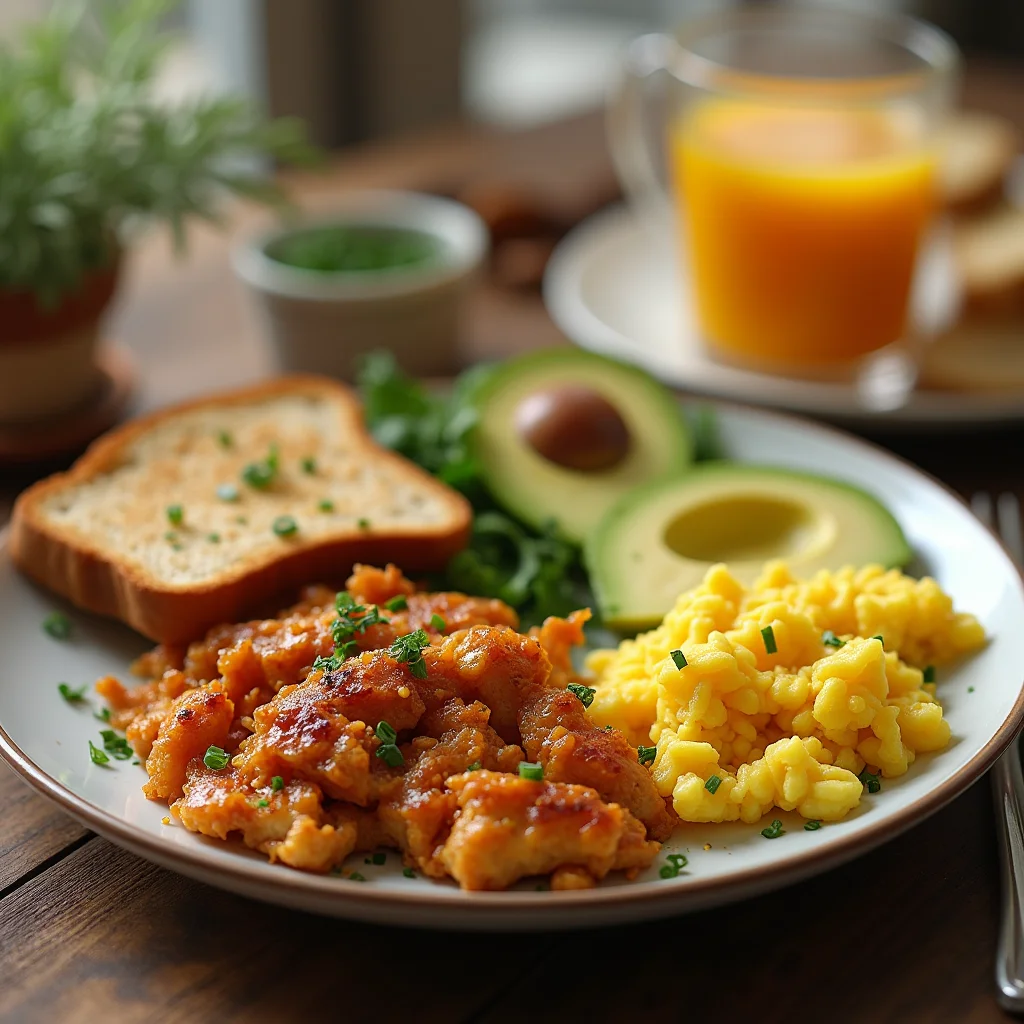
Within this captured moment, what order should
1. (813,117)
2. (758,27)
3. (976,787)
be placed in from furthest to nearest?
(758,27) → (813,117) → (976,787)

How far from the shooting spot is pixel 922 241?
310cm

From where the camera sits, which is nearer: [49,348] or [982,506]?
[982,506]

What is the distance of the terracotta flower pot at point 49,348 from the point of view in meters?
2.56

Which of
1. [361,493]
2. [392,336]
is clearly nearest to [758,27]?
[392,336]

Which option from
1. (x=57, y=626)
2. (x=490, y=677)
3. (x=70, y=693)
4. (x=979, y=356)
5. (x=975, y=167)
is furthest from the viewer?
(x=975, y=167)

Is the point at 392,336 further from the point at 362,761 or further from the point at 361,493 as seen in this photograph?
the point at 362,761

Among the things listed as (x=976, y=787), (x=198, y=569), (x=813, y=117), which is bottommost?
(x=976, y=787)

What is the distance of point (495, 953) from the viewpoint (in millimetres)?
1457

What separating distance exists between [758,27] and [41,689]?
8.39ft

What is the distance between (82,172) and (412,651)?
59.9 inches

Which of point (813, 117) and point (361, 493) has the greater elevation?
point (813, 117)

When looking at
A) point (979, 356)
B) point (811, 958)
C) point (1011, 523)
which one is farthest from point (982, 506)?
point (811, 958)

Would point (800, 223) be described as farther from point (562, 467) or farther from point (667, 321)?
point (562, 467)

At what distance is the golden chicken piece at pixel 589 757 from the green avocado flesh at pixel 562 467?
0.73m
